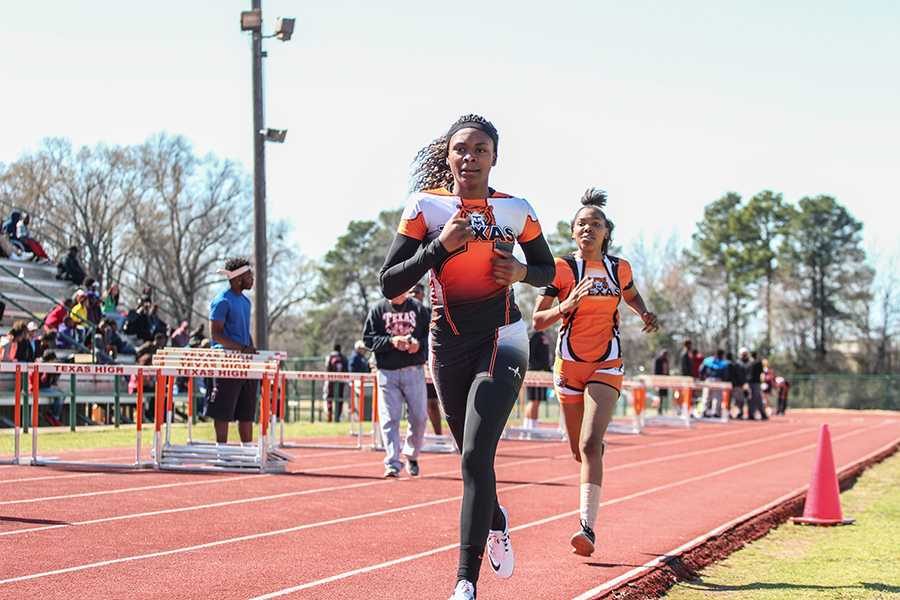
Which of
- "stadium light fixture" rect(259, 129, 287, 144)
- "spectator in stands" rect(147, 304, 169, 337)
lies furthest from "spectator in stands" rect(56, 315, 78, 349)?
"stadium light fixture" rect(259, 129, 287, 144)

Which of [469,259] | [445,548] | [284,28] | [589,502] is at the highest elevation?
[284,28]

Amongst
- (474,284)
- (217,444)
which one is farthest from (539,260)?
(217,444)

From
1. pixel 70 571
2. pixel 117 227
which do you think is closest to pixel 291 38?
pixel 70 571

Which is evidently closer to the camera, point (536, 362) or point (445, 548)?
point (445, 548)

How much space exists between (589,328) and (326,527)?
90.4 inches

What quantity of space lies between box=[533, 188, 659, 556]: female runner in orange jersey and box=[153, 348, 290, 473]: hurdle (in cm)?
481

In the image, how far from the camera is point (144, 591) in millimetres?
6254

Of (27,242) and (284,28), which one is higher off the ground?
(284,28)

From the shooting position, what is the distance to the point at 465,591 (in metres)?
5.51

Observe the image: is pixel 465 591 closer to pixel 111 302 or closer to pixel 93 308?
pixel 93 308

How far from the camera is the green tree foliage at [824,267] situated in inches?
3049

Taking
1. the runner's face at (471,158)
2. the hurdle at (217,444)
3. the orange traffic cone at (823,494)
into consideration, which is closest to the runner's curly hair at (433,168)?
the runner's face at (471,158)

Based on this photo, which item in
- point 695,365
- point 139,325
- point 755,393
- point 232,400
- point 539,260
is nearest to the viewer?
point 539,260

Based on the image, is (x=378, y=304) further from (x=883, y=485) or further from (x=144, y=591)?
(x=144, y=591)
